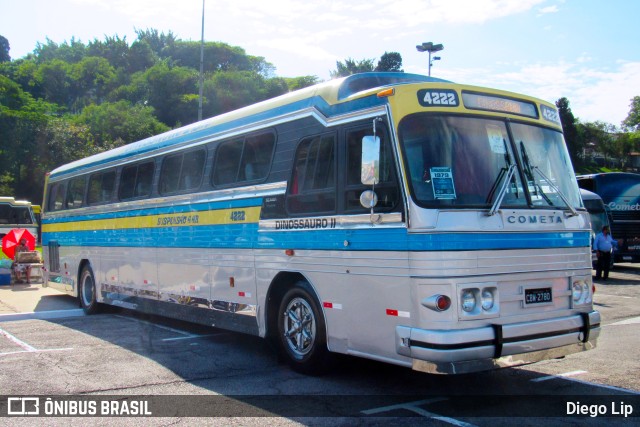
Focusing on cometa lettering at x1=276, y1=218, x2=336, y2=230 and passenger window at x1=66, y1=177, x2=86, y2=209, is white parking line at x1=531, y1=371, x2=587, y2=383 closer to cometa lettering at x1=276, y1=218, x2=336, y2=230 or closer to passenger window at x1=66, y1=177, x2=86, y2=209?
cometa lettering at x1=276, y1=218, x2=336, y2=230

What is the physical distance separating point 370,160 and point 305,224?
1549 millimetres

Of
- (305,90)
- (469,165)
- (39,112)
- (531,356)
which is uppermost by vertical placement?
(39,112)

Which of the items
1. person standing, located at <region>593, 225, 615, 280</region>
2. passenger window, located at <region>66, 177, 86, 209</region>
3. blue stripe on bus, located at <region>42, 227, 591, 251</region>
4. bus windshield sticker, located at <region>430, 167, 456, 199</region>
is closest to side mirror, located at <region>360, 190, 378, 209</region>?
blue stripe on bus, located at <region>42, 227, 591, 251</region>

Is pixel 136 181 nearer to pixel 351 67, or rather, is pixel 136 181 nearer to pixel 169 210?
pixel 169 210

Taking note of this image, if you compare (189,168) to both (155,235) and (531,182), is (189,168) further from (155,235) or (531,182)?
(531,182)

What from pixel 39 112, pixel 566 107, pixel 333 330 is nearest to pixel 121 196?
pixel 333 330

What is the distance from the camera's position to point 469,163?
6.26 m

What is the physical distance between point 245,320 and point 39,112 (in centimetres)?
5206

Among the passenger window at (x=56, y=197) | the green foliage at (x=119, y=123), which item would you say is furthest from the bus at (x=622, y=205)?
the green foliage at (x=119, y=123)

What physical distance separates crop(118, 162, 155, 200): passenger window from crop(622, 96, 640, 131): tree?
87298 mm

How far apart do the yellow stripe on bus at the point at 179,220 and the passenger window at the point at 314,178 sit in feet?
2.91

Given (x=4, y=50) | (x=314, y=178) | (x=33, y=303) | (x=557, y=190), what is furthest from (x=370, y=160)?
(x=4, y=50)

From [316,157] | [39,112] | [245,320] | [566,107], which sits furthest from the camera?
[566,107]

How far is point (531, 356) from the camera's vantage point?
6195mm
